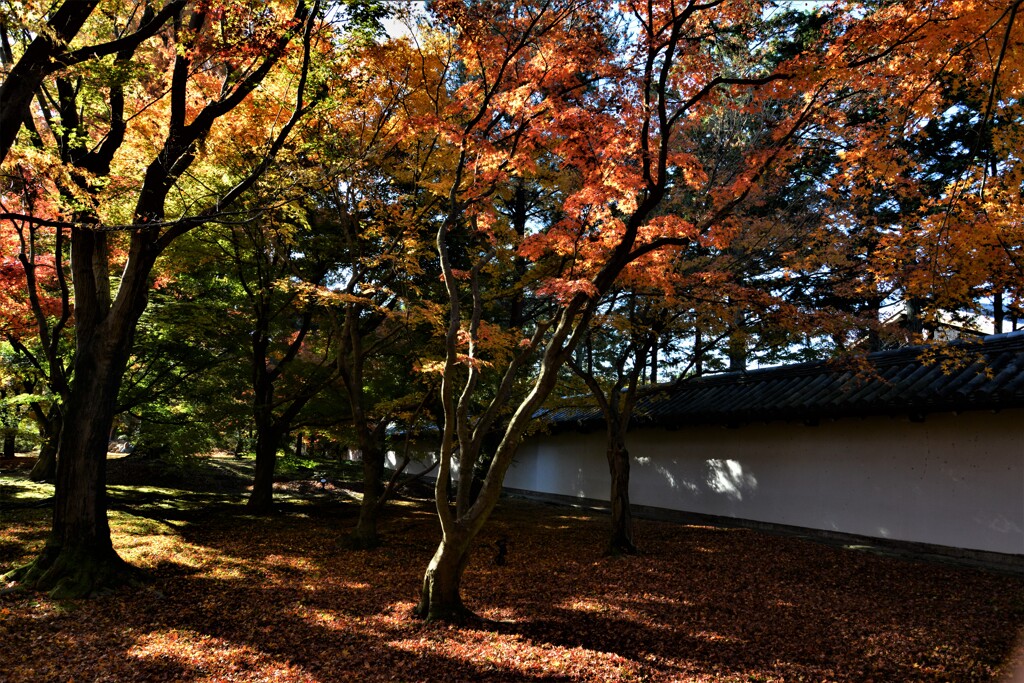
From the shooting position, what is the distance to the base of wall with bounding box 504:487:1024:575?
379 inches

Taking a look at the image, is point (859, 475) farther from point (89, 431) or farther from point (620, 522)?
point (89, 431)

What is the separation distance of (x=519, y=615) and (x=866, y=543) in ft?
26.0

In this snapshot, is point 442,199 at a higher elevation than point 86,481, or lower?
higher

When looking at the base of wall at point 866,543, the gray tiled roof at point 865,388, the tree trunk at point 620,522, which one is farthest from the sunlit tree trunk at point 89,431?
the base of wall at point 866,543

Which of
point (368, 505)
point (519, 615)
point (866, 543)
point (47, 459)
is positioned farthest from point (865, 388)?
point (47, 459)

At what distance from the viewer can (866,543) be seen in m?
11.4

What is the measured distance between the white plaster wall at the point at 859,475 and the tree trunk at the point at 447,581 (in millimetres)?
8596

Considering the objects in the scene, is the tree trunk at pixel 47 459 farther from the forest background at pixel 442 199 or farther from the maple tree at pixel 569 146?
the maple tree at pixel 569 146

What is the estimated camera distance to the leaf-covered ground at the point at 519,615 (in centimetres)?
518

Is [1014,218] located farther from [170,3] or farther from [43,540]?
[43,540]

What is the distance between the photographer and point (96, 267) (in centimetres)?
798

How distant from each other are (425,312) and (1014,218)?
713 cm

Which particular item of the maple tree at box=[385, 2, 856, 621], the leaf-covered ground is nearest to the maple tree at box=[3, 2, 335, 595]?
the leaf-covered ground

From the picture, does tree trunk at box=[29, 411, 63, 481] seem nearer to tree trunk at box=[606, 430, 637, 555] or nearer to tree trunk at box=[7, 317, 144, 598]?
tree trunk at box=[7, 317, 144, 598]
